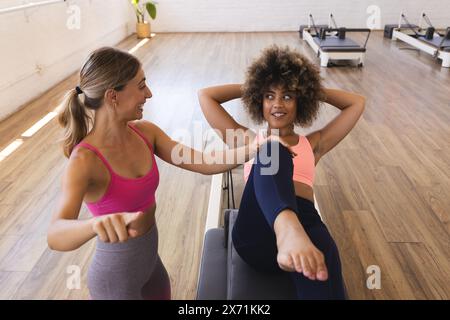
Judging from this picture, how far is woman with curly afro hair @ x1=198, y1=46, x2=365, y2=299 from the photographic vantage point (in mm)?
969

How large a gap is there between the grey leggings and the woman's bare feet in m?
0.42

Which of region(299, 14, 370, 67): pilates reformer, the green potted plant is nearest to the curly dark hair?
region(299, 14, 370, 67): pilates reformer

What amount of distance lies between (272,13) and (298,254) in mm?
7921

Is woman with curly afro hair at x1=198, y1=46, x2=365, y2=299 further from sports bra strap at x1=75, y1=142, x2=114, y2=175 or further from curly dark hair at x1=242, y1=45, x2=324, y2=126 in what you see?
sports bra strap at x1=75, y1=142, x2=114, y2=175

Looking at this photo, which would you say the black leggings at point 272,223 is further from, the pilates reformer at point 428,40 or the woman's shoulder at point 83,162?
the pilates reformer at point 428,40

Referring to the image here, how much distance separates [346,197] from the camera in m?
2.41

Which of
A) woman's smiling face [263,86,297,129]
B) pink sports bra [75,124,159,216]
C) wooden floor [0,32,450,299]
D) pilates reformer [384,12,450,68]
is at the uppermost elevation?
woman's smiling face [263,86,297,129]

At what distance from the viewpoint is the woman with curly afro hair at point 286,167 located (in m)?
0.97

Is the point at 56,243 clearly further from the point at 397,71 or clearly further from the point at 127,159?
the point at 397,71

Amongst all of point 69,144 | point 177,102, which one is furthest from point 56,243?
point 177,102

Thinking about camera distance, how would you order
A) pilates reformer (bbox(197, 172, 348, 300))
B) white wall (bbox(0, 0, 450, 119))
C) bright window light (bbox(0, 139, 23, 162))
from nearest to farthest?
pilates reformer (bbox(197, 172, 348, 300)), bright window light (bbox(0, 139, 23, 162)), white wall (bbox(0, 0, 450, 119))

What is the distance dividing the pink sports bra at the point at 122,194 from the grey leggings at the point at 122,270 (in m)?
0.09

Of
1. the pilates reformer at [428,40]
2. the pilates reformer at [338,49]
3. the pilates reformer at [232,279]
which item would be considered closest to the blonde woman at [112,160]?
the pilates reformer at [232,279]

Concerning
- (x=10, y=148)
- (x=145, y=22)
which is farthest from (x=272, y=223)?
(x=145, y=22)
